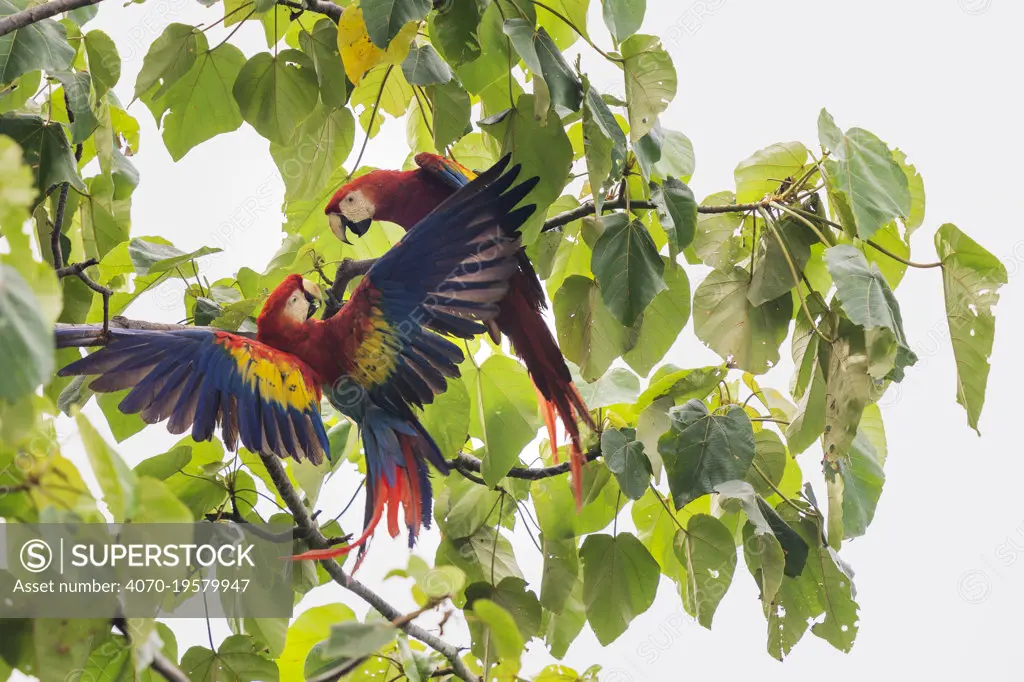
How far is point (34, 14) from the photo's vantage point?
2.22 feet

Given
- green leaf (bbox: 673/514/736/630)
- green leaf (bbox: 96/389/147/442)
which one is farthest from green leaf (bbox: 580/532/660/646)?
green leaf (bbox: 96/389/147/442)

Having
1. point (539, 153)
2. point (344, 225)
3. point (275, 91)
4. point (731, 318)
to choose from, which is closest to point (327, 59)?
point (275, 91)

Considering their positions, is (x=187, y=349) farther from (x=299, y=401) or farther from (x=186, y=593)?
(x=186, y=593)

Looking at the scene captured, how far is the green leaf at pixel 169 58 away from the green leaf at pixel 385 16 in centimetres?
29

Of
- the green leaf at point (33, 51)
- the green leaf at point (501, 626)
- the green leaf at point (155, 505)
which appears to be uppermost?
the green leaf at point (33, 51)

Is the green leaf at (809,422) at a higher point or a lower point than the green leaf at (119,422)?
lower

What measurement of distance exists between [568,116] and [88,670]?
1.98 feet

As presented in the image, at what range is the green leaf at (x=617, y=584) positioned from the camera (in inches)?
36.1

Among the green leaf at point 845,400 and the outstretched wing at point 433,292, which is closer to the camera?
the outstretched wing at point 433,292

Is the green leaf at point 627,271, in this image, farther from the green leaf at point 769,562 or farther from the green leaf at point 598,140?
the green leaf at point 769,562

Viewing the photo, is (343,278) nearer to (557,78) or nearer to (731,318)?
(557,78)

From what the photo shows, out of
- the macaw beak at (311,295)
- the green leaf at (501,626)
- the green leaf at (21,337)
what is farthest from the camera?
the macaw beak at (311,295)

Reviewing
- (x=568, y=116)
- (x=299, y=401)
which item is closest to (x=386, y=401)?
(x=299, y=401)

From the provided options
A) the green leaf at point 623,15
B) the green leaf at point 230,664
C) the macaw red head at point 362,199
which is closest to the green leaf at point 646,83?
the green leaf at point 623,15
